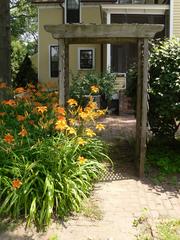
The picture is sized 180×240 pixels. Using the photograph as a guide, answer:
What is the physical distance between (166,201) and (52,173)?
1.60 m

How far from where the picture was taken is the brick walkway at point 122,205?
422 cm

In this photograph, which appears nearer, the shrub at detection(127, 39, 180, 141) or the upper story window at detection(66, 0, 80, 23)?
the shrub at detection(127, 39, 180, 141)

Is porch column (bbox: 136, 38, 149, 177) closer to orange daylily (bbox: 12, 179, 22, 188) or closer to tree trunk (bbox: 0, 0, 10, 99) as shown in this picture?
orange daylily (bbox: 12, 179, 22, 188)

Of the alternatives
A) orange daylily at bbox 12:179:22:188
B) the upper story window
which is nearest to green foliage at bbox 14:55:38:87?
the upper story window

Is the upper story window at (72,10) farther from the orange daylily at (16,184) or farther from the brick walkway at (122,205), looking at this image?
the orange daylily at (16,184)

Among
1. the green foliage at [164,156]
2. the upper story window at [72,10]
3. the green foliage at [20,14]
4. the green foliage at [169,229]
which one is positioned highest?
the green foliage at [20,14]

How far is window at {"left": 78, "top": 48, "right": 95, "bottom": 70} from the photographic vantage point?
1908 cm

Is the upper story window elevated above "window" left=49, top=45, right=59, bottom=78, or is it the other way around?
the upper story window

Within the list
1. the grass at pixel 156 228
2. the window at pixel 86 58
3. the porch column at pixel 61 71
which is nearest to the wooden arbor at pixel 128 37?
the porch column at pixel 61 71

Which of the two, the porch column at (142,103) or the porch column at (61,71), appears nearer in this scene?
the porch column at (142,103)

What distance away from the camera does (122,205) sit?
4.94 meters

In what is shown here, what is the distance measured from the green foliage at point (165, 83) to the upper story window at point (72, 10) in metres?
13.2

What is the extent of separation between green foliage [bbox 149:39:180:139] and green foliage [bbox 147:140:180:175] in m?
0.56

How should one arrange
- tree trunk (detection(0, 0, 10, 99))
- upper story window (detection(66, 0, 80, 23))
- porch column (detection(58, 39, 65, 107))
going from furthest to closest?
upper story window (detection(66, 0, 80, 23)) → tree trunk (detection(0, 0, 10, 99)) → porch column (detection(58, 39, 65, 107))
